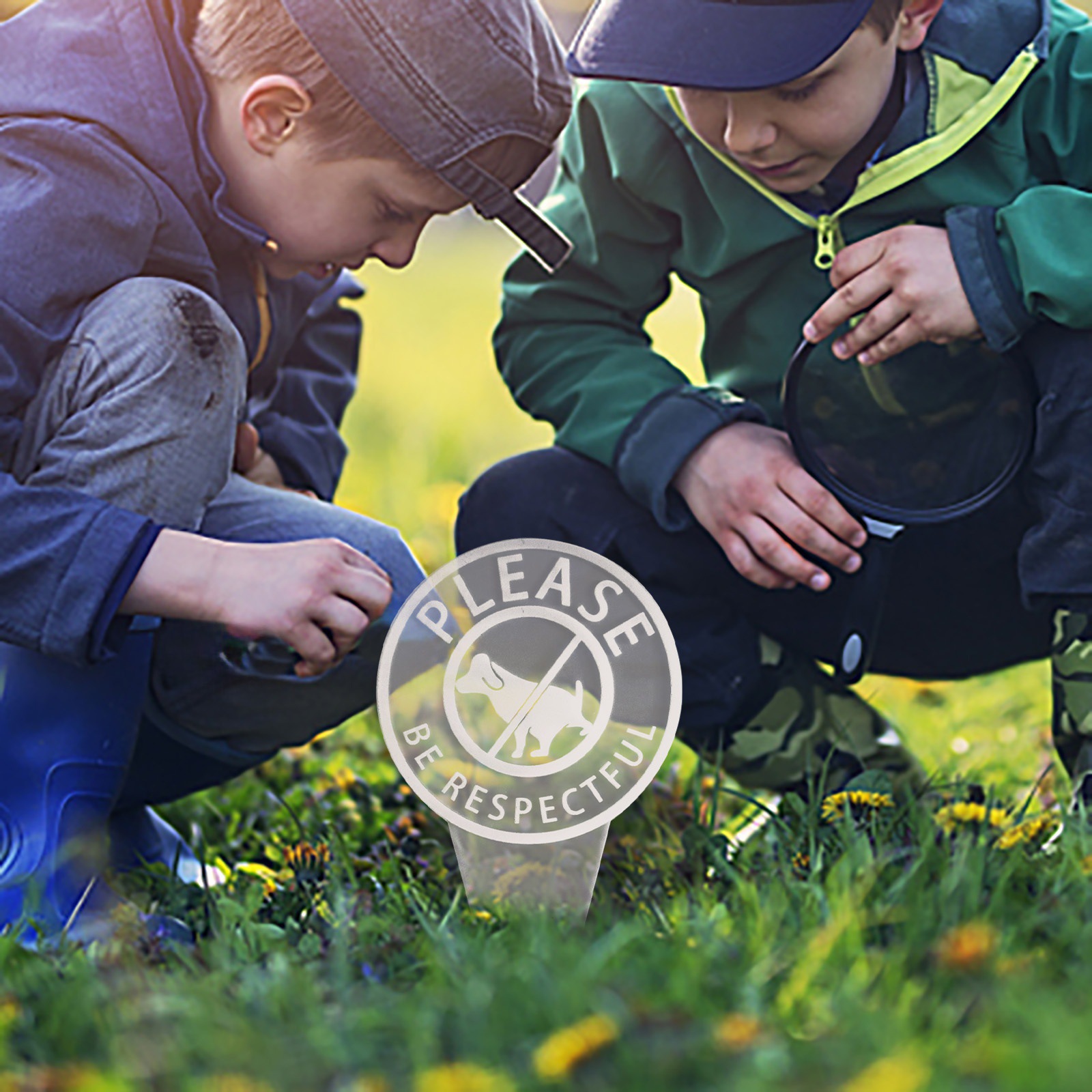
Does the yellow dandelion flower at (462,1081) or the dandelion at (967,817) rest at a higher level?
the yellow dandelion flower at (462,1081)

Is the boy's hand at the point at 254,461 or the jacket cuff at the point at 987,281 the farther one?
the boy's hand at the point at 254,461

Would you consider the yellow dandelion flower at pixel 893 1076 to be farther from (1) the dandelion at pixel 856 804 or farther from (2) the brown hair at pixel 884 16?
(2) the brown hair at pixel 884 16

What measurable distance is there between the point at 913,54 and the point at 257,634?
1.07m

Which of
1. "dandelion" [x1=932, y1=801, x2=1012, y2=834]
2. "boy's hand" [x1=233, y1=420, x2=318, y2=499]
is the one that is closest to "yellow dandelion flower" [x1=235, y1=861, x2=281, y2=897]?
"boy's hand" [x1=233, y1=420, x2=318, y2=499]

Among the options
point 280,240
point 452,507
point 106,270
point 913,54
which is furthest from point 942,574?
point 452,507

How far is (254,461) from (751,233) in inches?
29.9

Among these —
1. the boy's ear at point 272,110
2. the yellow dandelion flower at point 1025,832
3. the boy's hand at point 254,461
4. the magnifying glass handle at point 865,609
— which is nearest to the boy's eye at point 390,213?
the boy's ear at point 272,110

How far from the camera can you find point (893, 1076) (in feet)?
2.72

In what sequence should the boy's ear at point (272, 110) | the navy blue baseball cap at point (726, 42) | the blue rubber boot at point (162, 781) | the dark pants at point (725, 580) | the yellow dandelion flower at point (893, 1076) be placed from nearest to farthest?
the yellow dandelion flower at point (893, 1076) → the navy blue baseball cap at point (726, 42) → the boy's ear at point (272, 110) → the blue rubber boot at point (162, 781) → the dark pants at point (725, 580)

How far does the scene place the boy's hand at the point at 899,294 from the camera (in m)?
1.59

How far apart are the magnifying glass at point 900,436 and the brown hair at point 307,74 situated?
45cm

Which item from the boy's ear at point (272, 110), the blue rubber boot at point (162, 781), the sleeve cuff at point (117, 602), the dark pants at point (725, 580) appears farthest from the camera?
the dark pants at point (725, 580)

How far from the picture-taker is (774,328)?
187 cm

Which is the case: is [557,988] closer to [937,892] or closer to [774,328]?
[937,892]
